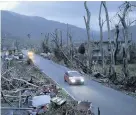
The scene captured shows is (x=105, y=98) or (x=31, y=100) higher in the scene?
(x=31, y=100)

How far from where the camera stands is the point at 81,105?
19250 millimetres

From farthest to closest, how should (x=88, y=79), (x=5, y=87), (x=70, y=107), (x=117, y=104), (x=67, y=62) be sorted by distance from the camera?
(x=67, y=62) < (x=88, y=79) < (x=5, y=87) < (x=117, y=104) < (x=70, y=107)

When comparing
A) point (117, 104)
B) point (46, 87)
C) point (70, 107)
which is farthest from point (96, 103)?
point (70, 107)

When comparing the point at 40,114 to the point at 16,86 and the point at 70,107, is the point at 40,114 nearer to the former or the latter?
the point at 70,107

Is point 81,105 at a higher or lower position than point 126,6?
lower

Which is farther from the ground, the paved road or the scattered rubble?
the scattered rubble

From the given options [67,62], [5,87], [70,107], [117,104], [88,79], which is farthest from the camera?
[67,62]

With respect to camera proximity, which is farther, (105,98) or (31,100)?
(105,98)

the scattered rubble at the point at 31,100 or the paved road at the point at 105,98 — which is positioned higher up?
the scattered rubble at the point at 31,100

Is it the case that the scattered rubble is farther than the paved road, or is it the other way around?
the paved road

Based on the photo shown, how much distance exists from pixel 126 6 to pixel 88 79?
8.25 metres

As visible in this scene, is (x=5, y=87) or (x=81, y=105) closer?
(x=81, y=105)

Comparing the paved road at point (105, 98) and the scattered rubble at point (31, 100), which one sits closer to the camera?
the scattered rubble at point (31, 100)

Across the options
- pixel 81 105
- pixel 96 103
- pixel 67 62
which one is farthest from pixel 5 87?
pixel 67 62
